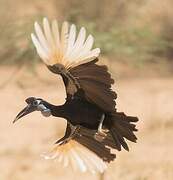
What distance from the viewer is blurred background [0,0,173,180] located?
17.6 feet

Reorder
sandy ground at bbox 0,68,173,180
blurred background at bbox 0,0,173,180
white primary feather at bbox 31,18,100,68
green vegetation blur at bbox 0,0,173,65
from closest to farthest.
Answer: white primary feather at bbox 31,18,100,68 → sandy ground at bbox 0,68,173,180 → blurred background at bbox 0,0,173,180 → green vegetation blur at bbox 0,0,173,65

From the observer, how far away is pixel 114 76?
7.43 m

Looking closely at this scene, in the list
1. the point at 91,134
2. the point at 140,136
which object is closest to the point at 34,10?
the point at 140,136

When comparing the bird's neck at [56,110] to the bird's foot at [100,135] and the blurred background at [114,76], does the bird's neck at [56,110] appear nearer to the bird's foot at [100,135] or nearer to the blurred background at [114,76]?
the bird's foot at [100,135]

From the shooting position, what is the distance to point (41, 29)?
162 centimetres

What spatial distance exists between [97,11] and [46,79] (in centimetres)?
107

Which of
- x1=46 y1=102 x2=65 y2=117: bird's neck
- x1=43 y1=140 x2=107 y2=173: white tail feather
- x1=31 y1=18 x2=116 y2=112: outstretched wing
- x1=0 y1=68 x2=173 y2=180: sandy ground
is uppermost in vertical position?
x1=0 y1=68 x2=173 y2=180: sandy ground

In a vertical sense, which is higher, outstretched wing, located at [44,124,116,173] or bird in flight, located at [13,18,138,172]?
bird in flight, located at [13,18,138,172]

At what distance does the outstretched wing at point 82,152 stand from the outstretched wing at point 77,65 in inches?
4.4

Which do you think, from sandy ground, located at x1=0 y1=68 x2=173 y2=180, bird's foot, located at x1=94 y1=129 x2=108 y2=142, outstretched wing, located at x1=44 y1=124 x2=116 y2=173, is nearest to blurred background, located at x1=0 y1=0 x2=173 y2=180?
sandy ground, located at x1=0 y1=68 x2=173 y2=180

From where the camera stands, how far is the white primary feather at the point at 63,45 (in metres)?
1.62

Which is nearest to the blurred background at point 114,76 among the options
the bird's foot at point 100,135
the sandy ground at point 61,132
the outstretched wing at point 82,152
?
the sandy ground at point 61,132

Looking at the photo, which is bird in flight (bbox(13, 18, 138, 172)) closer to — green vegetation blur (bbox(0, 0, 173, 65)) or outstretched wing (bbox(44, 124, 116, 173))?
outstretched wing (bbox(44, 124, 116, 173))

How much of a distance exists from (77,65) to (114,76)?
5.72 m
